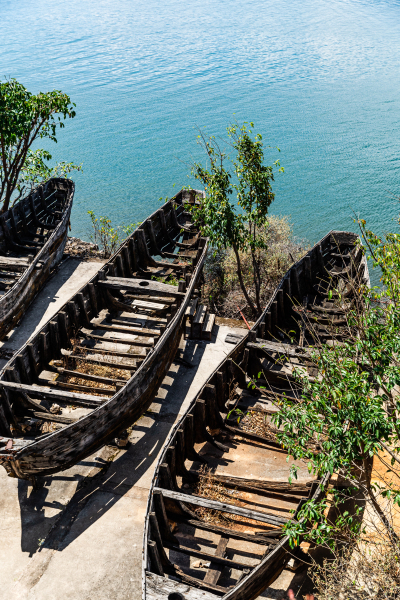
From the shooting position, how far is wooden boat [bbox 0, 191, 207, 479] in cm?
707

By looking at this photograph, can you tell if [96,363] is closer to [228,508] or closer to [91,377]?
[91,377]

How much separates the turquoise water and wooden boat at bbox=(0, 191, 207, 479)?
12937 millimetres

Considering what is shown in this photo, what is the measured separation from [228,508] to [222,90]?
40052 mm

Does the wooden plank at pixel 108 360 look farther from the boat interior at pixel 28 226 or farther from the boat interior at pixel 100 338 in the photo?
the boat interior at pixel 28 226

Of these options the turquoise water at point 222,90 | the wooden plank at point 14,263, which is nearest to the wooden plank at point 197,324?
the wooden plank at point 14,263

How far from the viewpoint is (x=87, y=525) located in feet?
23.8

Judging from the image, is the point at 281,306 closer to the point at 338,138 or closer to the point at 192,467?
the point at 192,467

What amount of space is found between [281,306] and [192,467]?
4242 millimetres

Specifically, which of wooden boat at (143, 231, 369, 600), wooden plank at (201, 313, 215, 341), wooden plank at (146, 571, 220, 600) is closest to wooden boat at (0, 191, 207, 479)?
wooden plank at (201, 313, 215, 341)

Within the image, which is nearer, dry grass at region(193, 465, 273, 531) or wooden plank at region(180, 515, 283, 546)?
wooden plank at region(180, 515, 283, 546)

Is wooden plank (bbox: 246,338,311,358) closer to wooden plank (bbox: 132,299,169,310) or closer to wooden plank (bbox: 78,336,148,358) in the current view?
wooden plank (bbox: 78,336,148,358)

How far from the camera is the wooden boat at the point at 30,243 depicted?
430 inches

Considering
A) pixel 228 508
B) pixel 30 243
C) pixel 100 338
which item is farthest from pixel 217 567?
pixel 30 243

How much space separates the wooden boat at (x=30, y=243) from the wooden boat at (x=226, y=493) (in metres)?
5.08
